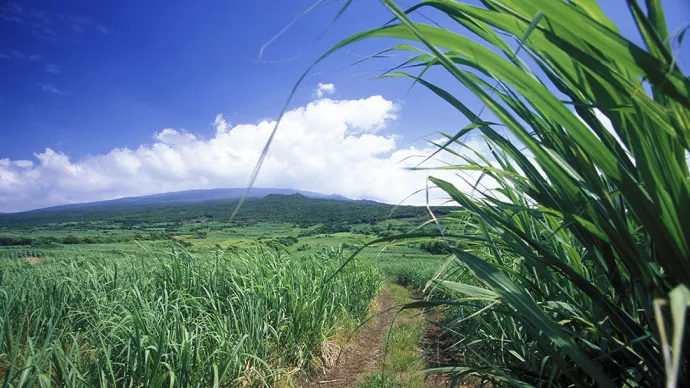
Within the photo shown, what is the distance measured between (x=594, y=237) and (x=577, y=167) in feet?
0.58

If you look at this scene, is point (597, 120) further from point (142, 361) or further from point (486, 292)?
point (142, 361)

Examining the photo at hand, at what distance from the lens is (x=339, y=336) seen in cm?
507

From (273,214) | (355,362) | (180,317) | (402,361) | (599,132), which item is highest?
(599,132)

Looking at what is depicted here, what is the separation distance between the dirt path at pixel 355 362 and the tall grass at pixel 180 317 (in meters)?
0.33

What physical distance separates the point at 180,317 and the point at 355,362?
2.60 metres

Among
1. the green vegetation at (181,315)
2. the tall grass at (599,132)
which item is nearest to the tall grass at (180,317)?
the green vegetation at (181,315)

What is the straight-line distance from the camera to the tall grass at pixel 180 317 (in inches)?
92.7

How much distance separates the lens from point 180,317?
120 inches

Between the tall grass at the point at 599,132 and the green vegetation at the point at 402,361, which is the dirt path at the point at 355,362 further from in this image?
the tall grass at the point at 599,132

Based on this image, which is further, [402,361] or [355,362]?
[355,362]

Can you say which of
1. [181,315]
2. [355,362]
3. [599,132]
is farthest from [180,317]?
[599,132]

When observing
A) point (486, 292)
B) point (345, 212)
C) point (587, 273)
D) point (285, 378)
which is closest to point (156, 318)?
point (285, 378)

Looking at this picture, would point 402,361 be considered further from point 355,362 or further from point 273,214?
point 273,214

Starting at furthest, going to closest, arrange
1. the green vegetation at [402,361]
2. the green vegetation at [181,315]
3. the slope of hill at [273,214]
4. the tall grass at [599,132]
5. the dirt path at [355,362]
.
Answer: the slope of hill at [273,214] < the dirt path at [355,362] < the green vegetation at [402,361] < the green vegetation at [181,315] < the tall grass at [599,132]
